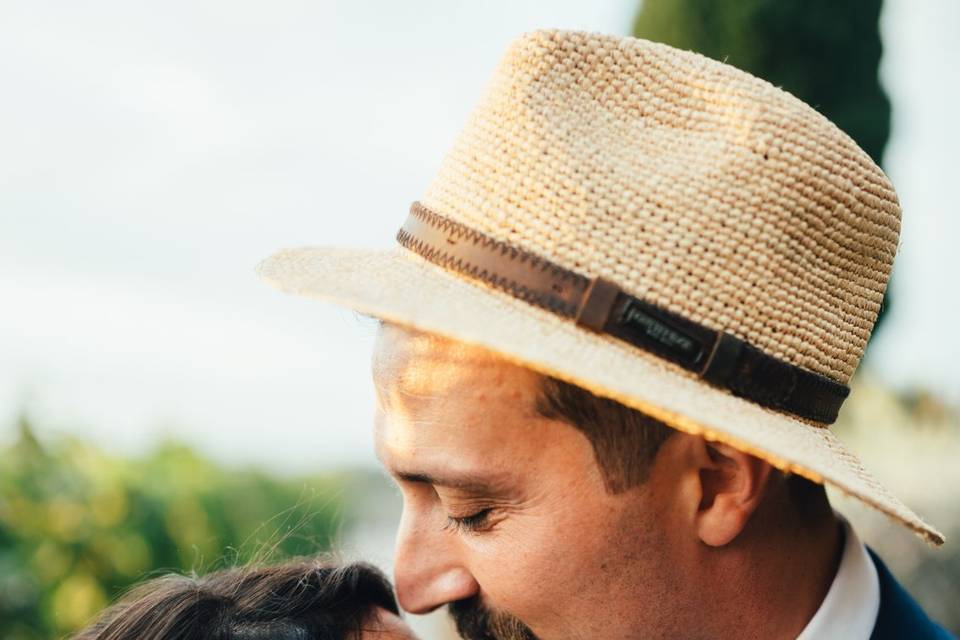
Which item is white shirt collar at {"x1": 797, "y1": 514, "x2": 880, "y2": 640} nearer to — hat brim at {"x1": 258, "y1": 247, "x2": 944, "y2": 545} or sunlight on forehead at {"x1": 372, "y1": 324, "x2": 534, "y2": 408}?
hat brim at {"x1": 258, "y1": 247, "x2": 944, "y2": 545}

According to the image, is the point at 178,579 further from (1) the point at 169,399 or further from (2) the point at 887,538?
(2) the point at 887,538

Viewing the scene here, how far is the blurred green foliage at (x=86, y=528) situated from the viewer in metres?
4.34

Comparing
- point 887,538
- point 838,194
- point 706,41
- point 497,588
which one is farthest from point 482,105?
point 887,538

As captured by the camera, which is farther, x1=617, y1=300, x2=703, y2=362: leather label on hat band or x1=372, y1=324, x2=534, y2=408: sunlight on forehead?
x1=372, y1=324, x2=534, y2=408: sunlight on forehead

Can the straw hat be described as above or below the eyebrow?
above

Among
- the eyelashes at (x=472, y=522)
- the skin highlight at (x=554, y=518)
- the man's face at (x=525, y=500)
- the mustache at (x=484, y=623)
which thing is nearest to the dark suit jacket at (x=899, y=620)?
the skin highlight at (x=554, y=518)

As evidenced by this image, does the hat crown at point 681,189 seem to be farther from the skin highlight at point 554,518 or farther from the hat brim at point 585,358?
the skin highlight at point 554,518

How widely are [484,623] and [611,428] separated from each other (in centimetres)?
50

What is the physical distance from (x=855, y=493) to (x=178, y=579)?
1582 mm

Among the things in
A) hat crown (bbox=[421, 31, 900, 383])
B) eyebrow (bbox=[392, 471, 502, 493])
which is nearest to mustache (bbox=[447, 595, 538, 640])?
eyebrow (bbox=[392, 471, 502, 493])

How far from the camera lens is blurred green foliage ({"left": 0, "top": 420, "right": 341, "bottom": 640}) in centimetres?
434

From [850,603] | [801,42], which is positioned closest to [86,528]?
[850,603]

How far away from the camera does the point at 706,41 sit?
6156mm

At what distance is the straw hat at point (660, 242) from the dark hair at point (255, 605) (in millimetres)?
849
